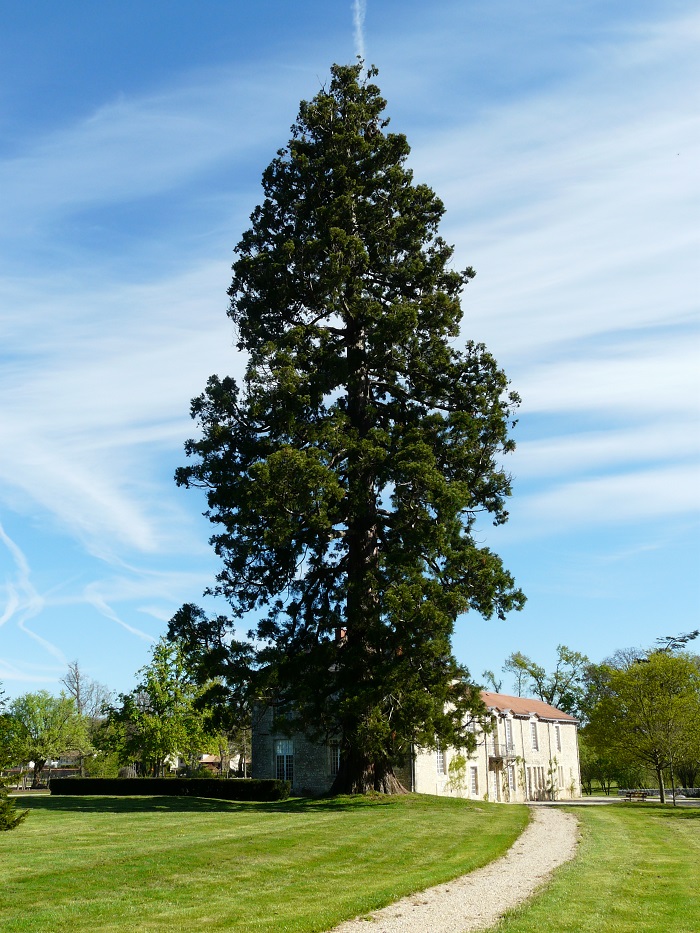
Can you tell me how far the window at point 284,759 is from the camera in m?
39.5

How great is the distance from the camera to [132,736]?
43.6 meters

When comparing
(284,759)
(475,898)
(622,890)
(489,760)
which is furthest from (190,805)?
(489,760)

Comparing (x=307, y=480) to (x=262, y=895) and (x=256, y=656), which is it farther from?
(x=262, y=895)

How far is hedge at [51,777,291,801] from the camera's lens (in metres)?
32.6

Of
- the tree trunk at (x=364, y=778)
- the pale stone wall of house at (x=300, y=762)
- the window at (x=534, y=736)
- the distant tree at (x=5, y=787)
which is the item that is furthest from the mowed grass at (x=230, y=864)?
the window at (x=534, y=736)

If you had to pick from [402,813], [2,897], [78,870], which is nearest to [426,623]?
[402,813]

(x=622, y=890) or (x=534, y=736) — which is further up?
(x=534, y=736)

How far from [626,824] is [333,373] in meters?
15.6

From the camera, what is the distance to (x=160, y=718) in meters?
43.1

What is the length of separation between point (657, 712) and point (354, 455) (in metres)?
19.5

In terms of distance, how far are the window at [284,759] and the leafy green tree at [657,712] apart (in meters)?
14.4

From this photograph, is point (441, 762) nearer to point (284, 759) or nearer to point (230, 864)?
point (284, 759)

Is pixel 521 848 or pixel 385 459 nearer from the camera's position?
pixel 521 848

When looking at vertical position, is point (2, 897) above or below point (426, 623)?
below
